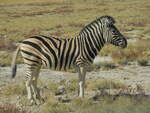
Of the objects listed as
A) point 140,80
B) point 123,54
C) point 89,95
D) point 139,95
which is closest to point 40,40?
point 89,95

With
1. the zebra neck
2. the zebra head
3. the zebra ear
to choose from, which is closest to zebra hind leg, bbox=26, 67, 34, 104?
the zebra neck

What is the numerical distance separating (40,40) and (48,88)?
7.19 ft

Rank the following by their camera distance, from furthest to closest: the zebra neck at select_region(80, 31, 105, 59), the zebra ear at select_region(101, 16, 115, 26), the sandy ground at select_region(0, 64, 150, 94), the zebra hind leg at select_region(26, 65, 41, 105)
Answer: the sandy ground at select_region(0, 64, 150, 94)
the zebra neck at select_region(80, 31, 105, 59)
the zebra ear at select_region(101, 16, 115, 26)
the zebra hind leg at select_region(26, 65, 41, 105)

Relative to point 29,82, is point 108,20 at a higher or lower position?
higher

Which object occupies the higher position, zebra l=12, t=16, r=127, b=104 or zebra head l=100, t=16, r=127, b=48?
zebra head l=100, t=16, r=127, b=48

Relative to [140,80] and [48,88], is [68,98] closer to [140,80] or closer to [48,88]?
[48,88]

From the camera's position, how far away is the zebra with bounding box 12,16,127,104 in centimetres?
979

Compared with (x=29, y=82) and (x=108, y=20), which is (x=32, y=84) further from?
(x=108, y=20)

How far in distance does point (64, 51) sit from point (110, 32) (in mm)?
1329

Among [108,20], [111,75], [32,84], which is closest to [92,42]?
[108,20]

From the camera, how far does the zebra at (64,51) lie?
9.79m

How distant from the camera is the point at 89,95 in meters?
10.8

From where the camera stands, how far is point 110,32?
10148mm

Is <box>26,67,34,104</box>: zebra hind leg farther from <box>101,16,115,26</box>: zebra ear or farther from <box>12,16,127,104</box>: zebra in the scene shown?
<box>101,16,115,26</box>: zebra ear
